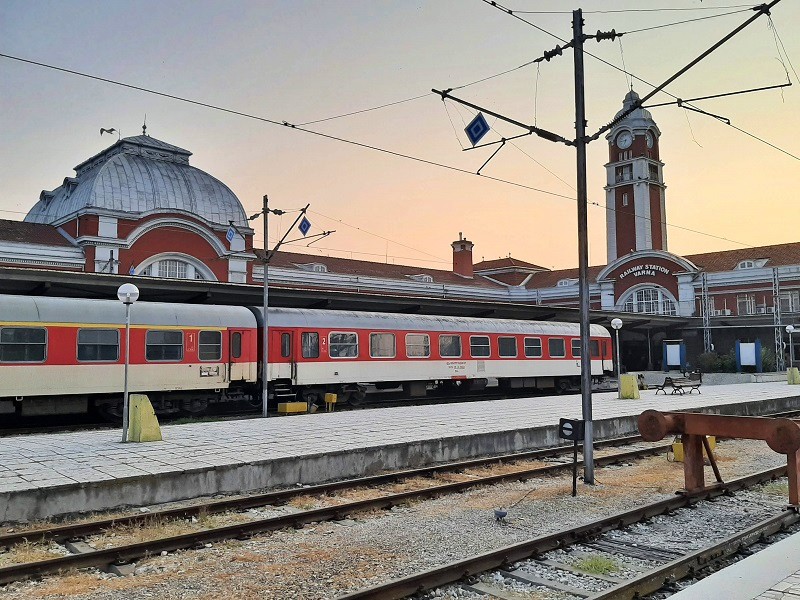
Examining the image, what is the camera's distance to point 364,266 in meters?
56.0

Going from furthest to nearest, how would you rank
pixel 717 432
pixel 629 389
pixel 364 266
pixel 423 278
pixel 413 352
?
pixel 423 278 → pixel 364 266 → pixel 413 352 → pixel 629 389 → pixel 717 432

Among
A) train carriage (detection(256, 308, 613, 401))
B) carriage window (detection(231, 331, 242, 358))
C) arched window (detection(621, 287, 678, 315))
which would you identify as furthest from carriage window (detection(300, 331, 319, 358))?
arched window (detection(621, 287, 678, 315))

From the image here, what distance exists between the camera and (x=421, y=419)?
17062 mm

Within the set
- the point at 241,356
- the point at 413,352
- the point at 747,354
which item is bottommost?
the point at 241,356

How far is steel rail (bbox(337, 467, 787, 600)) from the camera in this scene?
5727 mm

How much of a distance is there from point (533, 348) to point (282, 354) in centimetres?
1244

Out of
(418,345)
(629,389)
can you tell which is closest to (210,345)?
(418,345)

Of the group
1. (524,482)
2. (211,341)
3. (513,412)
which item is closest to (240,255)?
(211,341)

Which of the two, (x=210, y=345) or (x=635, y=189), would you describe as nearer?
(x=210, y=345)

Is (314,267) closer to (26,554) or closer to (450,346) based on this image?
(450,346)

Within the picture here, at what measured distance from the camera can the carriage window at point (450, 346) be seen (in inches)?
1012

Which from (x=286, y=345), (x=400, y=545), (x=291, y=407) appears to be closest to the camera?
(x=400, y=545)

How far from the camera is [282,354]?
2088 centimetres

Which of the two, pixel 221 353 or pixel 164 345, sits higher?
pixel 164 345
